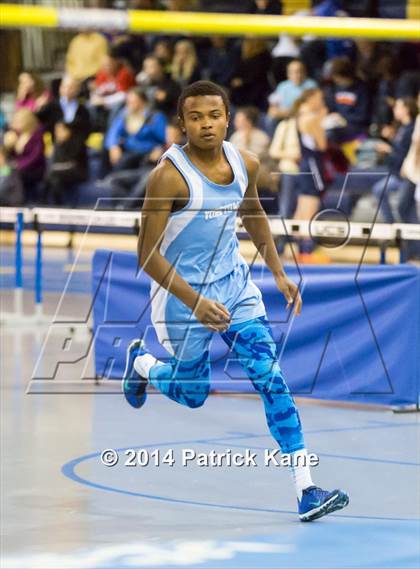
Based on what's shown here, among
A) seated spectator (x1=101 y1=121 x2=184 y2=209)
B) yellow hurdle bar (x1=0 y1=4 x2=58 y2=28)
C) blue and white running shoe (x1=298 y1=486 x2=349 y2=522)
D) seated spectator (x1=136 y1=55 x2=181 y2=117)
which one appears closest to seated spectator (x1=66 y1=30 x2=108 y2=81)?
seated spectator (x1=136 y1=55 x2=181 y2=117)

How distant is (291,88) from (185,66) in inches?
95.7

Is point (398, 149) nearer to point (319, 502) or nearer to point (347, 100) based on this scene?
point (347, 100)

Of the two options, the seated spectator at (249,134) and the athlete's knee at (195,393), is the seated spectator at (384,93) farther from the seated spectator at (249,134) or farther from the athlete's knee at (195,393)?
the athlete's knee at (195,393)

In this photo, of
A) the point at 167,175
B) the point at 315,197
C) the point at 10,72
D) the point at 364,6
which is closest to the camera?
the point at 167,175

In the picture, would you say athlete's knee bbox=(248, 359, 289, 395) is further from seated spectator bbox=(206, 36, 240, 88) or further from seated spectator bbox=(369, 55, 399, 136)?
seated spectator bbox=(206, 36, 240, 88)

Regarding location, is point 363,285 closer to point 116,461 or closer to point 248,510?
point 116,461

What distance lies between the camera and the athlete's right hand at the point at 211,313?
22.2ft

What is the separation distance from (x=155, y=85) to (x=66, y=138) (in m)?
1.46

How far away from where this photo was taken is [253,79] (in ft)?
71.9

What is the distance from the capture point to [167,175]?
7.02 metres

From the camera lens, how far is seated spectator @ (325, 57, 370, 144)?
19.9 meters

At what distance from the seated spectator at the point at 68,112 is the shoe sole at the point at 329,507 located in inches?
608

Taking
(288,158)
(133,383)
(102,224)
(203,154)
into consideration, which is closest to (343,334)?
(133,383)

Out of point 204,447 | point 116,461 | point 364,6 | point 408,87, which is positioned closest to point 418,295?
point 204,447
